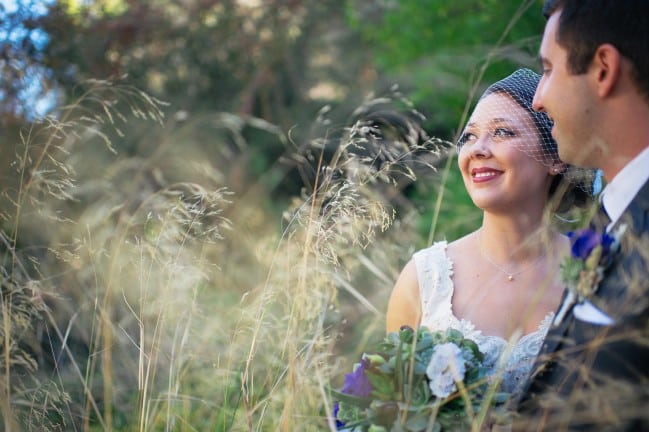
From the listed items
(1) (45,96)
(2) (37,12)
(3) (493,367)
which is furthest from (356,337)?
(2) (37,12)

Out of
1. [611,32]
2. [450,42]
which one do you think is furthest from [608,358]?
[450,42]

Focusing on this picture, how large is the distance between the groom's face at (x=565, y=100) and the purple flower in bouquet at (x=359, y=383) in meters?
0.96

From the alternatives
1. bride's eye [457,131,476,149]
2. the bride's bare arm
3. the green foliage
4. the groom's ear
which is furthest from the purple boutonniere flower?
the green foliage

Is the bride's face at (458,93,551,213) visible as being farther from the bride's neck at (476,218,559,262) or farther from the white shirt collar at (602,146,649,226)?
the white shirt collar at (602,146,649,226)

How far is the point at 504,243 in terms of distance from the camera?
3.35 meters

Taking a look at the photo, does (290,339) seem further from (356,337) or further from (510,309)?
(356,337)

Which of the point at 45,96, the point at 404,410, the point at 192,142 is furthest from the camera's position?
the point at 192,142

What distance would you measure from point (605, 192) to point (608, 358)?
0.52m

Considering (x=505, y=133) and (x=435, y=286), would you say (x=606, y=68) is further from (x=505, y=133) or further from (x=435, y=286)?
(x=435, y=286)

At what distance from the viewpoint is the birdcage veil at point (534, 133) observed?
10.5 ft

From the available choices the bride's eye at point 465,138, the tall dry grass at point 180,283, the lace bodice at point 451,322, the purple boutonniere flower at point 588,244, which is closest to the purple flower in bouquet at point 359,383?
the tall dry grass at point 180,283

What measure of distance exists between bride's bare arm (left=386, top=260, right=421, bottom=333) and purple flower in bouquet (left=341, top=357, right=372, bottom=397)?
76 cm

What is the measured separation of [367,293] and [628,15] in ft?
15.0

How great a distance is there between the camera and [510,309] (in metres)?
3.21
